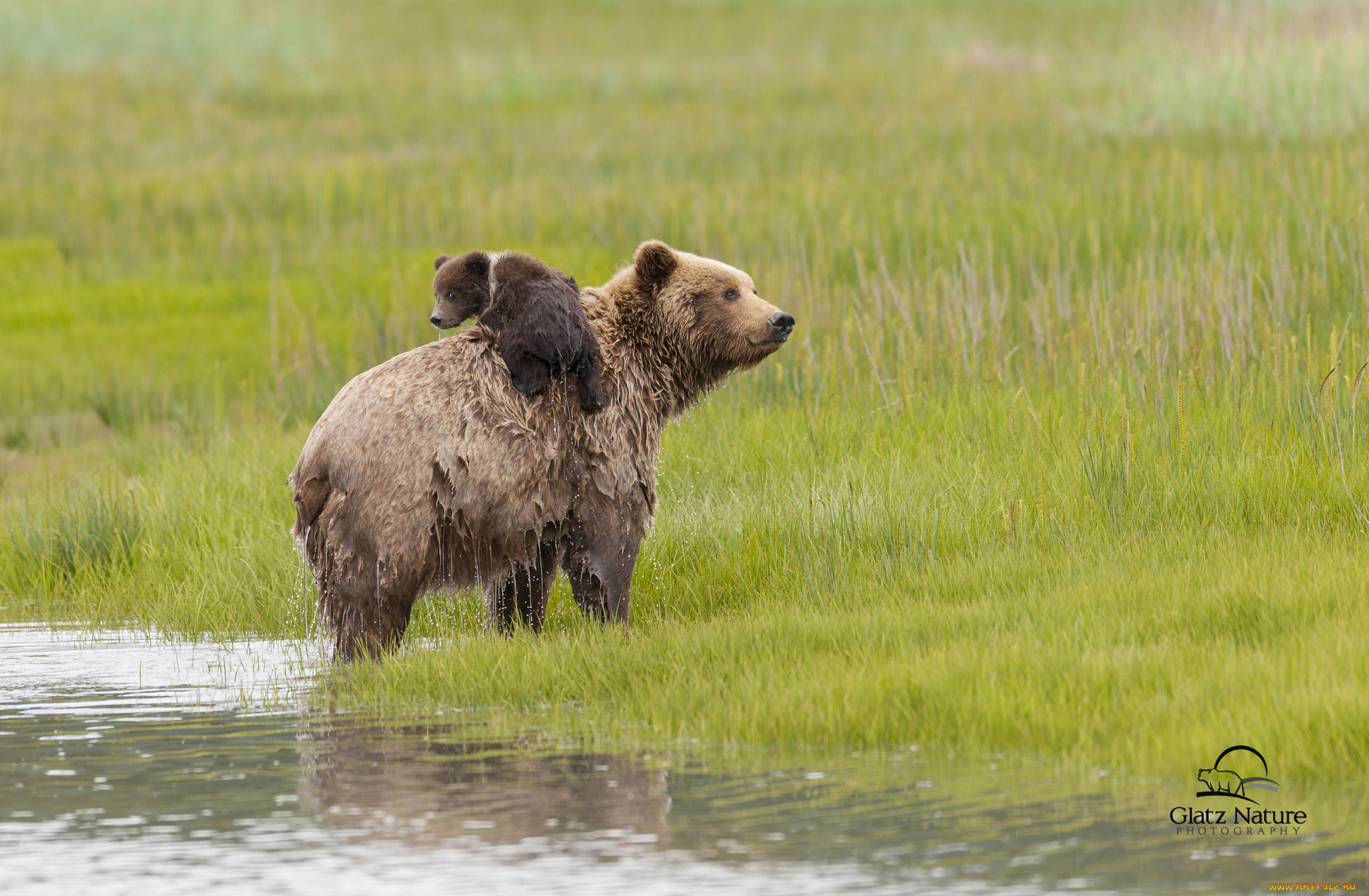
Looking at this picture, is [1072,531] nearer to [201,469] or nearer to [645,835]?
[645,835]

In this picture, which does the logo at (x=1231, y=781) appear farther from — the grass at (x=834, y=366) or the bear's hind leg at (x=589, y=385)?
the bear's hind leg at (x=589, y=385)

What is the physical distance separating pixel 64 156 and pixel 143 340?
27.5 feet

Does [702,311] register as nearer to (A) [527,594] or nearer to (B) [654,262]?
(B) [654,262]

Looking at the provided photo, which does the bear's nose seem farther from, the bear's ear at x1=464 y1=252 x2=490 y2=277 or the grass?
the bear's ear at x1=464 y1=252 x2=490 y2=277

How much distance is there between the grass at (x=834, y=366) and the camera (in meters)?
6.42

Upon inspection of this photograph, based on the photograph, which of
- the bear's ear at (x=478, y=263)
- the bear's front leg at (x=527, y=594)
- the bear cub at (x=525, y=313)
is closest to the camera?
the bear cub at (x=525, y=313)

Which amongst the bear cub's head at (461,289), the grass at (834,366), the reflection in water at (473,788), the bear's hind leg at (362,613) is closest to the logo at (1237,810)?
the grass at (834,366)

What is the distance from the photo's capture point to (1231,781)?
16.6ft

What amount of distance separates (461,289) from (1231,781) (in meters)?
4.03

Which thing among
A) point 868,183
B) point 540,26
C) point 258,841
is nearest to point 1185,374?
point 258,841

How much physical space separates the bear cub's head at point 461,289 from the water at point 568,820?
78.2 inches

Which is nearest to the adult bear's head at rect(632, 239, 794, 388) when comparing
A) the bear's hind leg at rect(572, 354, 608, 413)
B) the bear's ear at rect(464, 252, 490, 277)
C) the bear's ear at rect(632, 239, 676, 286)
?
the bear's ear at rect(632, 239, 676, 286)

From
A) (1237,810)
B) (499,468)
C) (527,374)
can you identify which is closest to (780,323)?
(527,374)

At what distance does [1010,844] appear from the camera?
4473 mm
